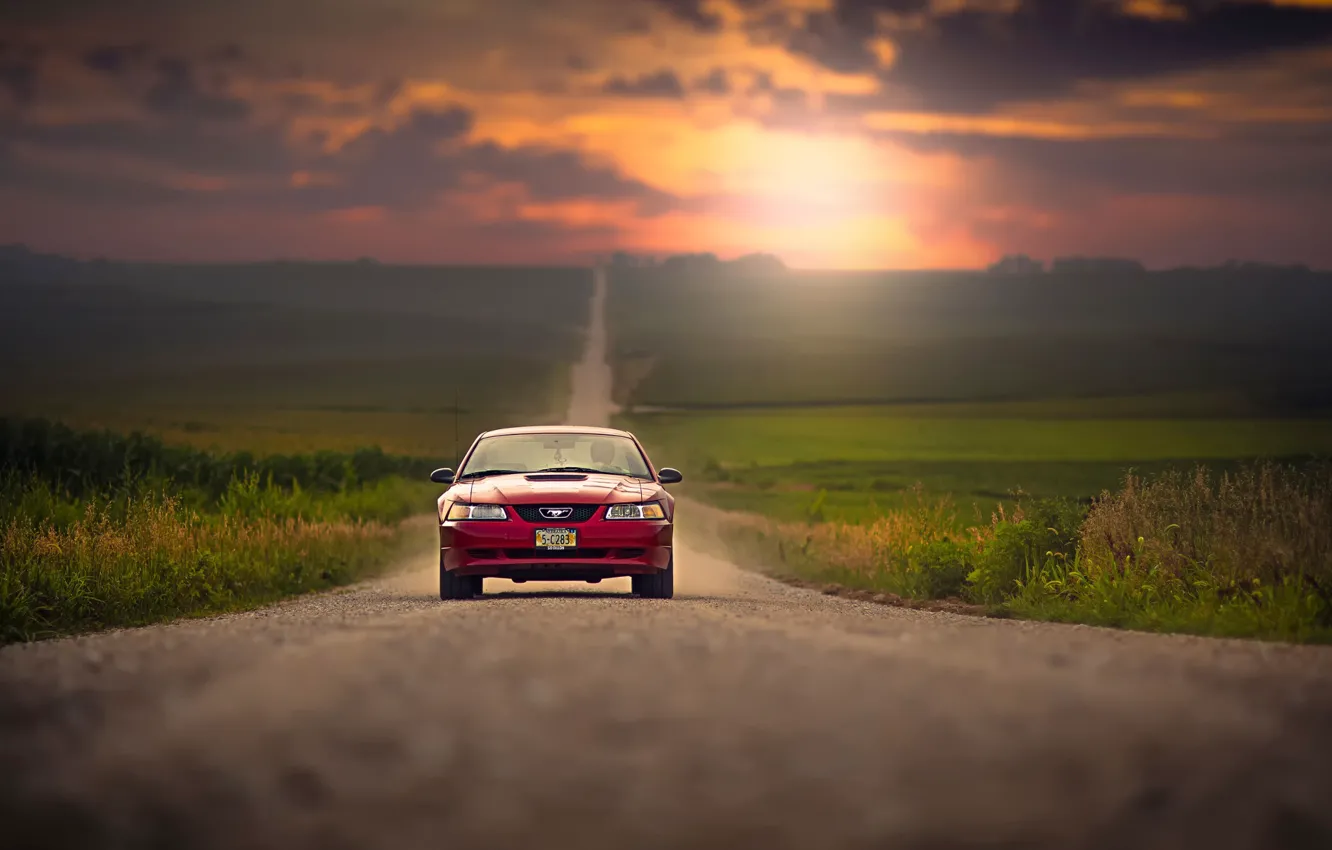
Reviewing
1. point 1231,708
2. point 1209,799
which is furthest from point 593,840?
point 1231,708

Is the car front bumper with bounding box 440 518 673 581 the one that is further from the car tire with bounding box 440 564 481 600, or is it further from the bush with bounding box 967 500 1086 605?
the bush with bounding box 967 500 1086 605

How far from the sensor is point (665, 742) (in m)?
7.06

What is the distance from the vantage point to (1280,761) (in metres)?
6.79

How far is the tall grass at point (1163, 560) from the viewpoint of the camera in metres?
12.8

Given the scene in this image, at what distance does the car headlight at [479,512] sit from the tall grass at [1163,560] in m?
4.98

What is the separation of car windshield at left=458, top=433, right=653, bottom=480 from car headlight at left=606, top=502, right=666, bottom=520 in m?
1.21

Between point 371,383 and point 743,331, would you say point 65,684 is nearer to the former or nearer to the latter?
point 371,383

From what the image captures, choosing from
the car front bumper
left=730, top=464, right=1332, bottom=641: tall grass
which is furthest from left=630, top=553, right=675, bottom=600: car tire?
left=730, top=464, right=1332, bottom=641: tall grass

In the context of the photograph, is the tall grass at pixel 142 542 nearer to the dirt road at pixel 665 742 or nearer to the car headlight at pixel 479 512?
the car headlight at pixel 479 512

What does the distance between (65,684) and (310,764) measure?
304 cm

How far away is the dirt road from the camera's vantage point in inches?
234

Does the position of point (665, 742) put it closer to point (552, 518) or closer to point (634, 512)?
point (552, 518)

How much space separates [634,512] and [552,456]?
204 centimetres

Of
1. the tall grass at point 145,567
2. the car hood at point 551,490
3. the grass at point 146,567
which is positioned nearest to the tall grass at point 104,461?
the grass at point 146,567
